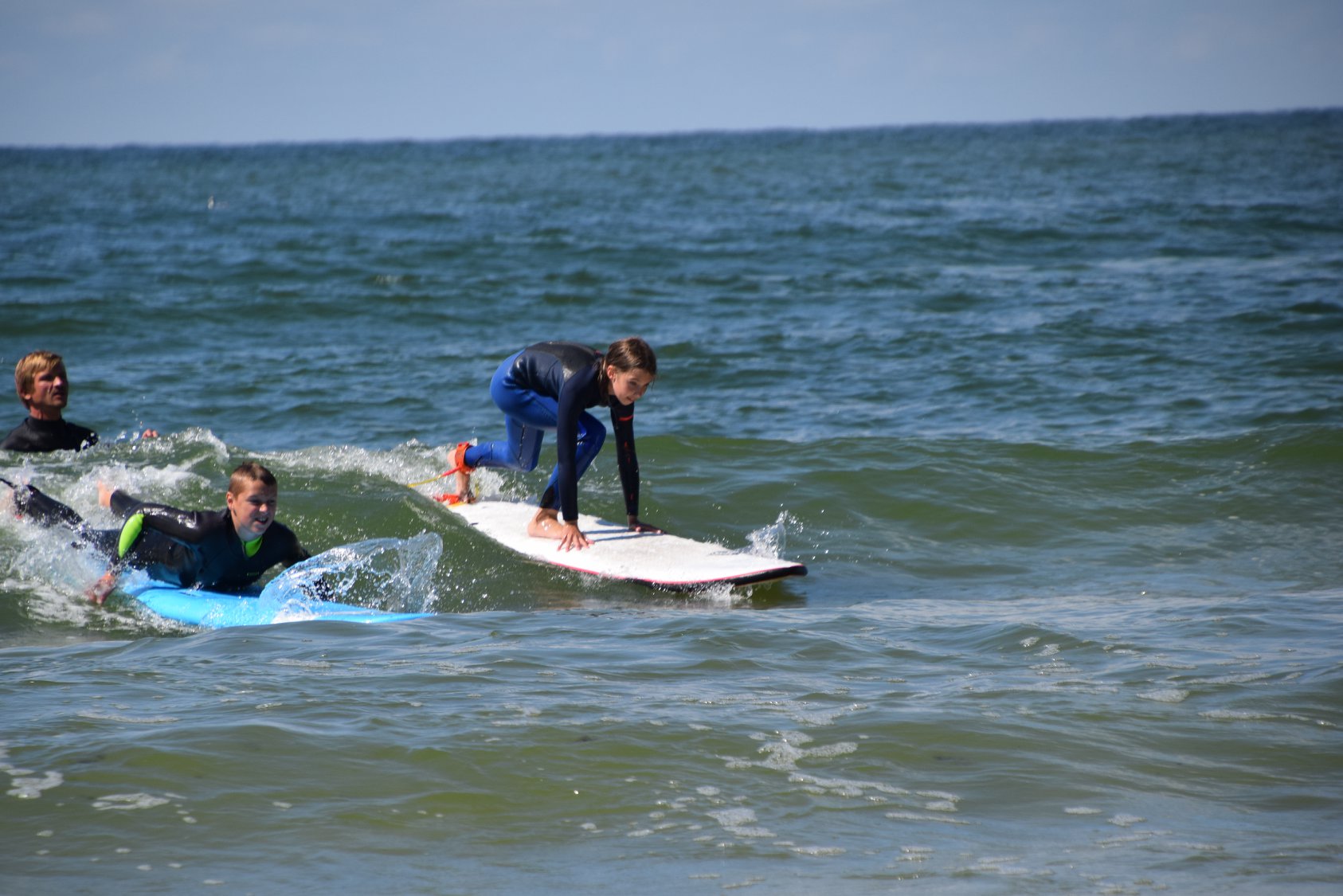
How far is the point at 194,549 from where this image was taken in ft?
21.7

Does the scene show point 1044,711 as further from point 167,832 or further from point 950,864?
point 167,832

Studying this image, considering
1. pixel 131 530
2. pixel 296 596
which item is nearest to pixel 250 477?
pixel 296 596

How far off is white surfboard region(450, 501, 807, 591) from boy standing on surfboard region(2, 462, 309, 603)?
1608mm

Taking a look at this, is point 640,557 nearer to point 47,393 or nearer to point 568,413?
point 568,413

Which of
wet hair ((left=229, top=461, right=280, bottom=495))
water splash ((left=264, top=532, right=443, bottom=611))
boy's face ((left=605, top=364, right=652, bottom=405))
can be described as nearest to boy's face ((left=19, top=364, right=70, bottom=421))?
water splash ((left=264, top=532, right=443, bottom=611))

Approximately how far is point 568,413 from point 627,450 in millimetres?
512

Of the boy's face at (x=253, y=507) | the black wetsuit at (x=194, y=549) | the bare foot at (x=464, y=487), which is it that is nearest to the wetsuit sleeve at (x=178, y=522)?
the black wetsuit at (x=194, y=549)

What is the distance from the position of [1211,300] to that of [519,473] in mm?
11428

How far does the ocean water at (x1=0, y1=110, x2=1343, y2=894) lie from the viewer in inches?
156

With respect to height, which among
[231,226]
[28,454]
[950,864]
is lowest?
[950,864]

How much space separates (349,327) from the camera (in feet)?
59.6

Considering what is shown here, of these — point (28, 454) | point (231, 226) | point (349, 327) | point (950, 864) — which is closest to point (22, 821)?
point (950, 864)

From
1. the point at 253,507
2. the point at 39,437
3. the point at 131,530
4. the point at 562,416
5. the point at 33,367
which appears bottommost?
the point at 131,530

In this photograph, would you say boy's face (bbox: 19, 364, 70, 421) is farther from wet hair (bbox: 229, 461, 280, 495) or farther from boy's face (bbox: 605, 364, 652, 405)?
boy's face (bbox: 605, 364, 652, 405)
